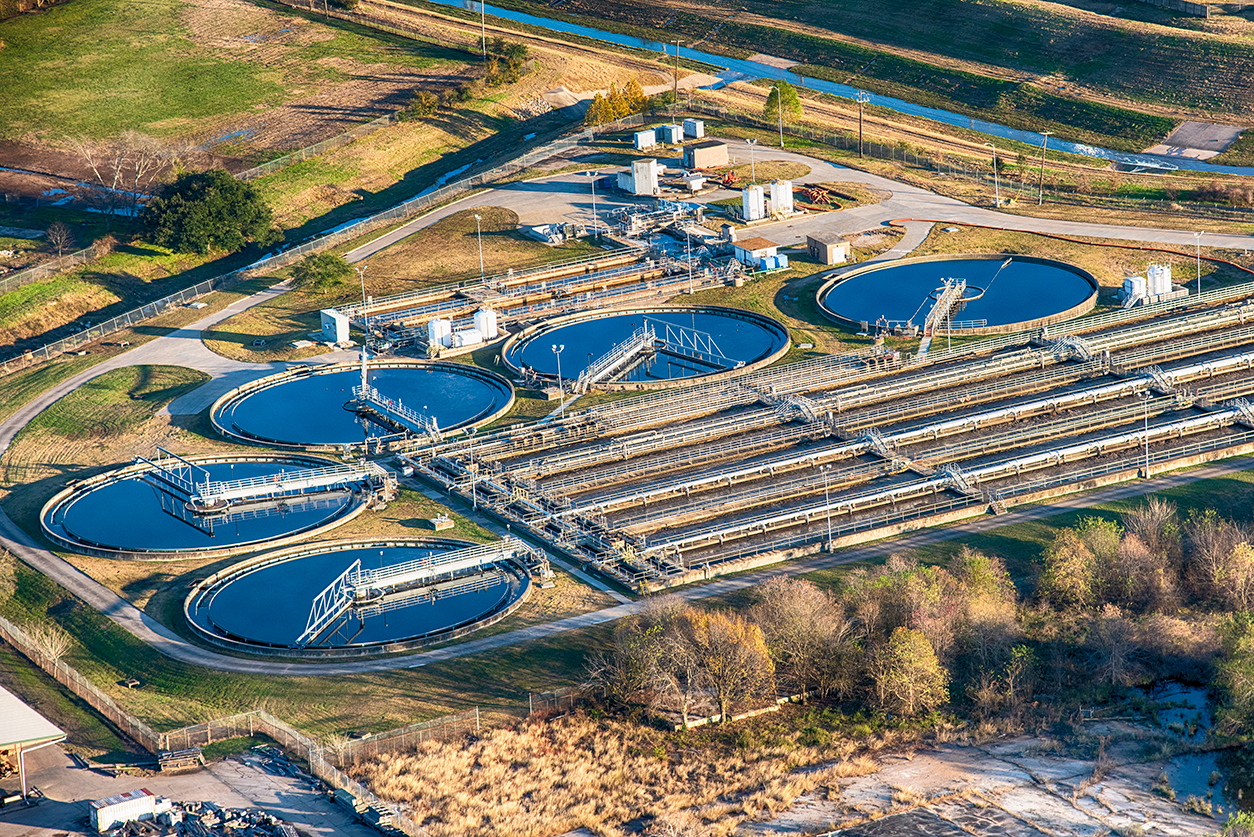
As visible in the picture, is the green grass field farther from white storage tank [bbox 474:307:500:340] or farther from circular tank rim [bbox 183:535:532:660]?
circular tank rim [bbox 183:535:532:660]

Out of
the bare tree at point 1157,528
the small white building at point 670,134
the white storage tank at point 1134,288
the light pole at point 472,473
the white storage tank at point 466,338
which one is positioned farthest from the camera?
the small white building at point 670,134

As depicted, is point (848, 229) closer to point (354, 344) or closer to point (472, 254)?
point (472, 254)

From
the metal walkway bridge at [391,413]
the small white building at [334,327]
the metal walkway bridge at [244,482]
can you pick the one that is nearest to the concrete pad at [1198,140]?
the small white building at [334,327]

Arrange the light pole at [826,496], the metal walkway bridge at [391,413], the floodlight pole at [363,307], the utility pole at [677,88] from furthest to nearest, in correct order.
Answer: the utility pole at [677,88] < the floodlight pole at [363,307] < the metal walkway bridge at [391,413] < the light pole at [826,496]

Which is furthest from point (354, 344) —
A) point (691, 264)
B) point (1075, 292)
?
point (1075, 292)

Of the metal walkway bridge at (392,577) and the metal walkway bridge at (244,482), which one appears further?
the metal walkway bridge at (244,482)

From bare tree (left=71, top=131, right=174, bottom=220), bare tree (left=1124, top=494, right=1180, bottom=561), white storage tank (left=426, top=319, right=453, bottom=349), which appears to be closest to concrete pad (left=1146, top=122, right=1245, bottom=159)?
white storage tank (left=426, top=319, right=453, bottom=349)

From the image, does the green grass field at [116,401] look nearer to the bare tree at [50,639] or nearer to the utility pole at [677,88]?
the bare tree at [50,639]
